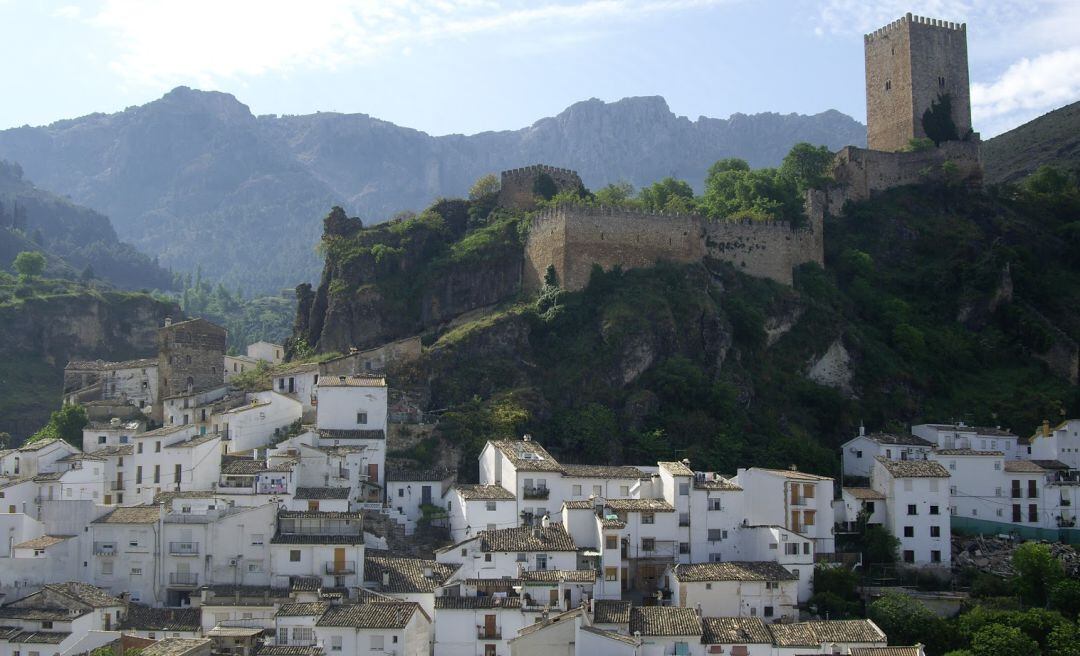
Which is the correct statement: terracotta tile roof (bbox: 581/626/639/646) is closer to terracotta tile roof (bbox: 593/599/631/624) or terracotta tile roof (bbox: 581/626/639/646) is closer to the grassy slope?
terracotta tile roof (bbox: 593/599/631/624)

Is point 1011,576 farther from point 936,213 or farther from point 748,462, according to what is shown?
point 936,213

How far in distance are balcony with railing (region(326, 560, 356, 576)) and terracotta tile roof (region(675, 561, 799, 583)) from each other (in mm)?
10998

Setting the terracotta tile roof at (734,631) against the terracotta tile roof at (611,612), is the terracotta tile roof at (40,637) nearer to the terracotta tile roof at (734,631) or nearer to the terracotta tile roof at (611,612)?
the terracotta tile roof at (611,612)

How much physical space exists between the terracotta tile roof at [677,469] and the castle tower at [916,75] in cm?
4158

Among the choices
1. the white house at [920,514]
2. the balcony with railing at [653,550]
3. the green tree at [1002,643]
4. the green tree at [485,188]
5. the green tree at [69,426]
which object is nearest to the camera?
the green tree at [1002,643]

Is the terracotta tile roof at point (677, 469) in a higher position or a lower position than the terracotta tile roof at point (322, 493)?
higher

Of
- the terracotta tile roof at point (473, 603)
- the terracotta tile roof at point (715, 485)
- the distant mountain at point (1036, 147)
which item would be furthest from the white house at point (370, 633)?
the distant mountain at point (1036, 147)

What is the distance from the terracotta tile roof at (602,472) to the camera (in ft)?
165

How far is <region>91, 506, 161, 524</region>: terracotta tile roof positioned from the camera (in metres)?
45.5

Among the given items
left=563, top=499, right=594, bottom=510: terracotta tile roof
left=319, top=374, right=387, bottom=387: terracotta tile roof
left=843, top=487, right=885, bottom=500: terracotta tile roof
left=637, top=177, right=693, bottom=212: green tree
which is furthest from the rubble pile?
left=319, top=374, right=387, bottom=387: terracotta tile roof

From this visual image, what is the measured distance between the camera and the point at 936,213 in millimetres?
78562

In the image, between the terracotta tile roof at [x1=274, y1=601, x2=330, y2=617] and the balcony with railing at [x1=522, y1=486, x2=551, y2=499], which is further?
the balcony with railing at [x1=522, y1=486, x2=551, y2=499]

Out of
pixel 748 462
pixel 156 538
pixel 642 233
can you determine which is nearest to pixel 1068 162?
pixel 642 233

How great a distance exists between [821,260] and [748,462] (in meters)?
20.0
